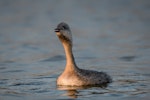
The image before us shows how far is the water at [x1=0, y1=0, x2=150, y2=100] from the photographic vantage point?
1841 centimetres

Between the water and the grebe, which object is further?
the grebe

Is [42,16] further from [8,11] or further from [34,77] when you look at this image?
[34,77]

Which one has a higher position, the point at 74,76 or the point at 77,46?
the point at 77,46

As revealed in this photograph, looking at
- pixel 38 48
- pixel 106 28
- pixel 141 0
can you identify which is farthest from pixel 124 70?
pixel 141 0

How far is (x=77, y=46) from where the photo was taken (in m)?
27.4

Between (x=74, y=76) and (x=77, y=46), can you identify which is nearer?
(x=74, y=76)

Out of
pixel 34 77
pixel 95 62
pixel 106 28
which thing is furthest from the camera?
pixel 106 28

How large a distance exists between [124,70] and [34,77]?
280 centimetres

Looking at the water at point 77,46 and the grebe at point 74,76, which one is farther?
the grebe at point 74,76

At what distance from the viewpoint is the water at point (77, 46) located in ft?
60.4

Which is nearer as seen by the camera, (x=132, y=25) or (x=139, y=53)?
(x=139, y=53)

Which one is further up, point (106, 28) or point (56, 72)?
point (106, 28)

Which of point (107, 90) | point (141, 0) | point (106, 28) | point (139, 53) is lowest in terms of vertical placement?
point (107, 90)

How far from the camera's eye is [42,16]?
1396 inches
